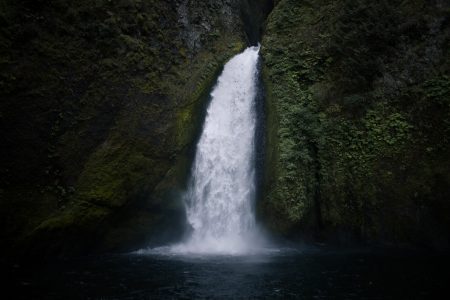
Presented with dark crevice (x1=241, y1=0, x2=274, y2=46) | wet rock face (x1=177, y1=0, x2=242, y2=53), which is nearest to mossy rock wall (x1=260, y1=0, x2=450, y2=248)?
wet rock face (x1=177, y1=0, x2=242, y2=53)

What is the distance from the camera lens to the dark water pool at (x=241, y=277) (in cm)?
568

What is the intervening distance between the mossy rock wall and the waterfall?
0.74m

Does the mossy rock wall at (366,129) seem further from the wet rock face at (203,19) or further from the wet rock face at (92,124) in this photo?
the wet rock face at (203,19)

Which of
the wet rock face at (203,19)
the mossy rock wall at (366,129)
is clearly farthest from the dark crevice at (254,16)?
the mossy rock wall at (366,129)

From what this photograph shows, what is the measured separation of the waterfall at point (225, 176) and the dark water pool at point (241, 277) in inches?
67.2

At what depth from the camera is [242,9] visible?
17062 mm

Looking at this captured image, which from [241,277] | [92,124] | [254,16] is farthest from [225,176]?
[254,16]

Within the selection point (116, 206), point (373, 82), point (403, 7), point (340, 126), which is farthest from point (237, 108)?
point (403, 7)

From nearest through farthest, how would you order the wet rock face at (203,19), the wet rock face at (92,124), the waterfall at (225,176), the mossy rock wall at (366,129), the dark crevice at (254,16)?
the wet rock face at (92,124), the mossy rock wall at (366,129), the waterfall at (225,176), the wet rock face at (203,19), the dark crevice at (254,16)

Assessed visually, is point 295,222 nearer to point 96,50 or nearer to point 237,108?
point 237,108

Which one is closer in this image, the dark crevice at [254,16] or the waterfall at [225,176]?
the waterfall at [225,176]

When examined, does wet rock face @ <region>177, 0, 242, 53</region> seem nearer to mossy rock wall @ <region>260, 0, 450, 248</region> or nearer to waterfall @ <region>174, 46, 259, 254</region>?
waterfall @ <region>174, 46, 259, 254</region>

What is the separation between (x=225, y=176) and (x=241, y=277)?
473 centimetres

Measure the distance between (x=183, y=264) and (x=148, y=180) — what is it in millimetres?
3192
